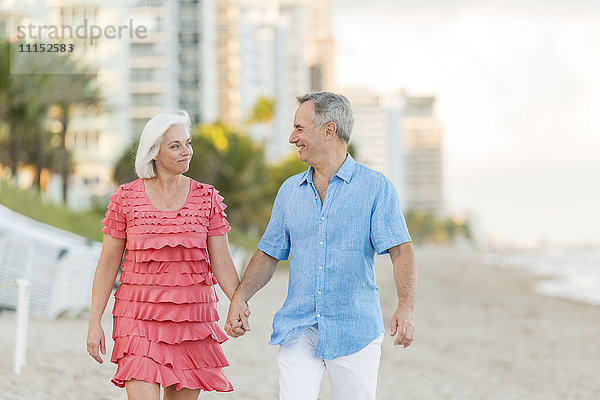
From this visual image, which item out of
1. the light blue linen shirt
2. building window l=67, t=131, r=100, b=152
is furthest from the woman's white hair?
building window l=67, t=131, r=100, b=152

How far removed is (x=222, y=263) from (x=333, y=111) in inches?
34.9

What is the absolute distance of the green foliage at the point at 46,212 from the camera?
1847 centimetres

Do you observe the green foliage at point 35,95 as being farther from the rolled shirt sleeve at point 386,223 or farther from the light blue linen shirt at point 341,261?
the rolled shirt sleeve at point 386,223

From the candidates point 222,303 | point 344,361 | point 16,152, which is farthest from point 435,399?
point 16,152

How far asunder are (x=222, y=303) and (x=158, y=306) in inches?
480

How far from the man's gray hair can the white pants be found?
3.09 feet

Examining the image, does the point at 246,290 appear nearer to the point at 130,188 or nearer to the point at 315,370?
the point at 315,370

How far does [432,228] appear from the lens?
151500 millimetres

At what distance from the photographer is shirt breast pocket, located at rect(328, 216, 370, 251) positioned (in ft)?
12.1

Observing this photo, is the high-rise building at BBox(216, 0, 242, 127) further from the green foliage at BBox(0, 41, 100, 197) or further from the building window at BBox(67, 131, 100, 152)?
the green foliage at BBox(0, 41, 100, 197)

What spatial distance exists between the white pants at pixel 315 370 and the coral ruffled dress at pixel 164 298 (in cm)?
33

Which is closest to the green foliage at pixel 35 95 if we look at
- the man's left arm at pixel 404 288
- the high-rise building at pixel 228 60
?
the man's left arm at pixel 404 288

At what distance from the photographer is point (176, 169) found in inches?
149

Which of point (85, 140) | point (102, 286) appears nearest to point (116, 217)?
point (102, 286)
